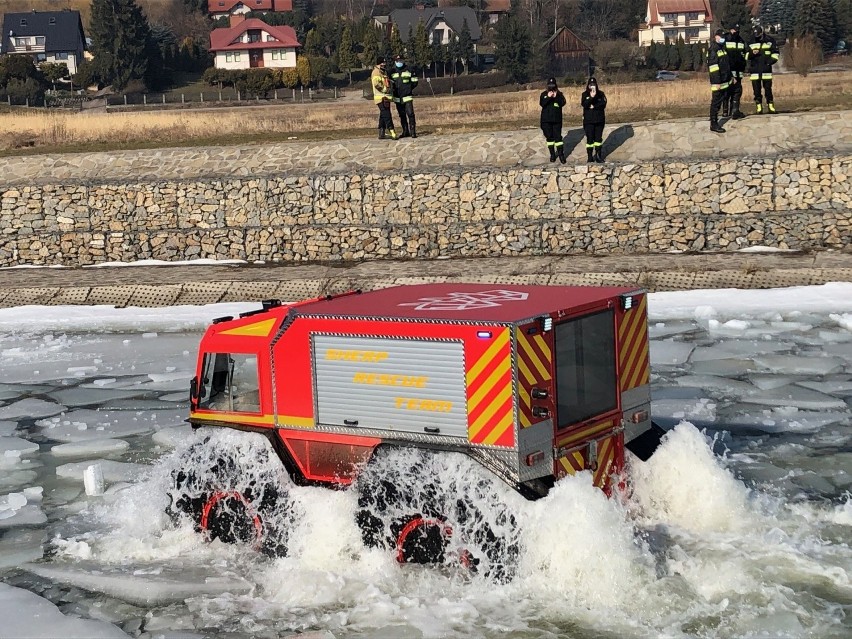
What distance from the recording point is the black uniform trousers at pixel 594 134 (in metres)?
19.6

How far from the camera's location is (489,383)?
7.38m

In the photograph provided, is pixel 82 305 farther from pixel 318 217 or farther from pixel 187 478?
pixel 187 478

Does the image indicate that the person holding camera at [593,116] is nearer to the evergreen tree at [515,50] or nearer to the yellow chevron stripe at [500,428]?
the yellow chevron stripe at [500,428]

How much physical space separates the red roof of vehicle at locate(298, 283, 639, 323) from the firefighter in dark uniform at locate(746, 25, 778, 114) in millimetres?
13092

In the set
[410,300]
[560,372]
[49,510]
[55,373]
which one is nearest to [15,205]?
[55,373]

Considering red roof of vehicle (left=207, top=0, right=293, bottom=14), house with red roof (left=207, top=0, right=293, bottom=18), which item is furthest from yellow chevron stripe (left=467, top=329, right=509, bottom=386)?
red roof of vehicle (left=207, top=0, right=293, bottom=14)

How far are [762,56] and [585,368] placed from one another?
14.5m

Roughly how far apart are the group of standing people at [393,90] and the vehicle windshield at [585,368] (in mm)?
14217

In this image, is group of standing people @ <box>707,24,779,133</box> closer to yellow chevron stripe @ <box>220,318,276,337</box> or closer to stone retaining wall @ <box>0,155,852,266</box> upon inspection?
stone retaining wall @ <box>0,155,852,266</box>

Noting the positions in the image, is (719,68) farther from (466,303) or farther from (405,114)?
(466,303)

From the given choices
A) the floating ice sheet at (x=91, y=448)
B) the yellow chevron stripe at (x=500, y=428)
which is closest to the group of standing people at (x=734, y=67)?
the floating ice sheet at (x=91, y=448)

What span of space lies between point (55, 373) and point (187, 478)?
20.8 ft

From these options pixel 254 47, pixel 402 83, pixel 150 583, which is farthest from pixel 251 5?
pixel 150 583

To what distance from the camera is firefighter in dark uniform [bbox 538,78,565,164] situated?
19575 mm
